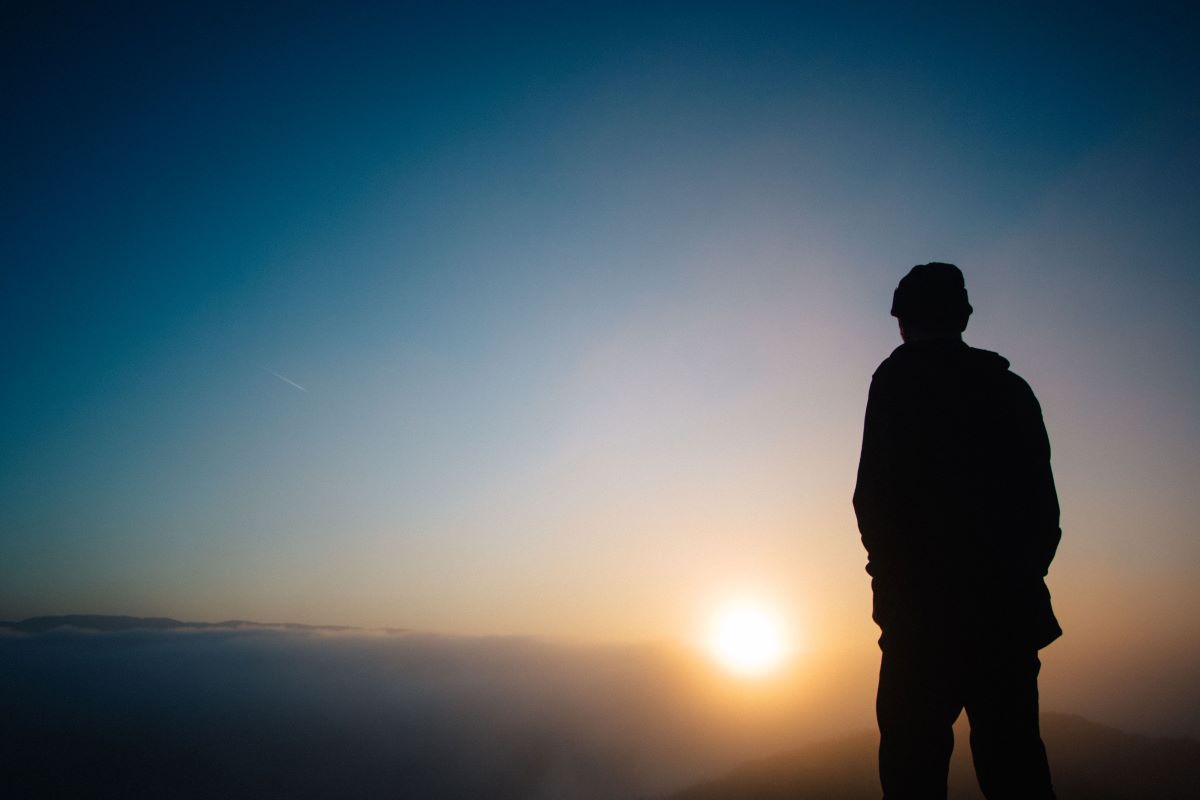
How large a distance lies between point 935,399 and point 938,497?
1.72 feet

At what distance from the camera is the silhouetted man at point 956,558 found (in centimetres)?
246

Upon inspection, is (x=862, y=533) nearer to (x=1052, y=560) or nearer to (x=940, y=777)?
(x=1052, y=560)

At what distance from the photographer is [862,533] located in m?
2.99

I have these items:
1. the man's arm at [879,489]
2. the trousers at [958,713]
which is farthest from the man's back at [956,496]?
the trousers at [958,713]

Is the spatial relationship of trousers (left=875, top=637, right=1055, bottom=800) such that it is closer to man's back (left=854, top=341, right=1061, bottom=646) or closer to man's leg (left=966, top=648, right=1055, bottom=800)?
man's leg (left=966, top=648, right=1055, bottom=800)

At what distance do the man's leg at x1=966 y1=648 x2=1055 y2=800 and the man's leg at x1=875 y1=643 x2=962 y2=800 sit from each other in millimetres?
110

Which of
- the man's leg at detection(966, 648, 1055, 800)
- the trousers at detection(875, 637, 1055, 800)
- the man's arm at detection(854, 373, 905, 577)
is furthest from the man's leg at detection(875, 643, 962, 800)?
the man's arm at detection(854, 373, 905, 577)

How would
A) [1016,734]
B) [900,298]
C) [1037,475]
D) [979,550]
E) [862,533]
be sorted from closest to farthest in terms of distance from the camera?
[1016,734] < [979,550] < [1037,475] < [862,533] < [900,298]

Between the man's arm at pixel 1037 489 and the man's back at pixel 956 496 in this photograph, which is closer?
the man's back at pixel 956 496

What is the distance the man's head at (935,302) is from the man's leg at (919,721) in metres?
1.77

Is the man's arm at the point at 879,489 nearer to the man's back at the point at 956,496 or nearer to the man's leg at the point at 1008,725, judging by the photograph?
the man's back at the point at 956,496

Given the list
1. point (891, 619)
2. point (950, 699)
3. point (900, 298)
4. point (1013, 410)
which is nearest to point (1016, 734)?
point (950, 699)

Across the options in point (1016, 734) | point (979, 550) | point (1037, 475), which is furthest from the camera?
point (1037, 475)

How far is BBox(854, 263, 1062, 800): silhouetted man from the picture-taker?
96.8 inches
